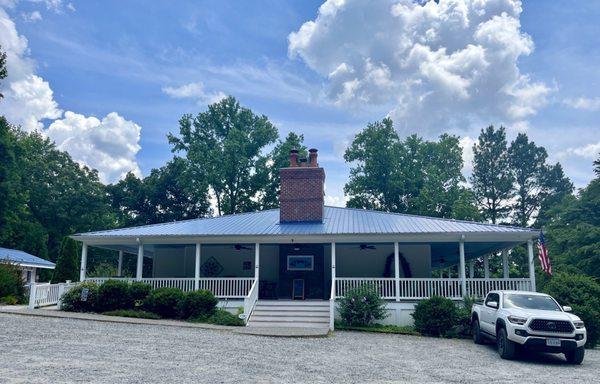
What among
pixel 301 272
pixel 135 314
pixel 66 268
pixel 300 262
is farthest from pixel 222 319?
pixel 66 268

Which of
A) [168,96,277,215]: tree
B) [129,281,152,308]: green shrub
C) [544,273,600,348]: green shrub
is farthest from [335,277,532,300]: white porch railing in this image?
[168,96,277,215]: tree

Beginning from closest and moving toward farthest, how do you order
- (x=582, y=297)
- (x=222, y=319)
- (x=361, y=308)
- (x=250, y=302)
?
(x=582, y=297)
(x=222, y=319)
(x=361, y=308)
(x=250, y=302)

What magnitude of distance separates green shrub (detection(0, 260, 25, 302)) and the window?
39.0ft

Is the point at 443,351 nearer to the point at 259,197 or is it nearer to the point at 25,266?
the point at 25,266

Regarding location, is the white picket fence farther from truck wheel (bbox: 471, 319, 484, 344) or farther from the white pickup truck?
the white pickup truck

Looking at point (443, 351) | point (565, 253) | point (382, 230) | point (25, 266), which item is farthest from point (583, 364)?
point (25, 266)

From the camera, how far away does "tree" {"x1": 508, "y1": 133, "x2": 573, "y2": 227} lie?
1853 inches

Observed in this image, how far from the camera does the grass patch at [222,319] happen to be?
15.7 meters

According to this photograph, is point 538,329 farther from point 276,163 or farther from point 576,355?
point 276,163

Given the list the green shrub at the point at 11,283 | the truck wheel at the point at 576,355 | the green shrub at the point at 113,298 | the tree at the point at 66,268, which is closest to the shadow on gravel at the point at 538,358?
the truck wheel at the point at 576,355

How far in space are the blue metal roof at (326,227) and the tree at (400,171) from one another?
798 inches

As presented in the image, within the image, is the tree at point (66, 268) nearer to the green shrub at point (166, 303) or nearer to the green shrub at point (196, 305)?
the green shrub at point (166, 303)

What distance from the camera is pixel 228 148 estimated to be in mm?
41938

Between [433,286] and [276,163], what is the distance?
28.0m
